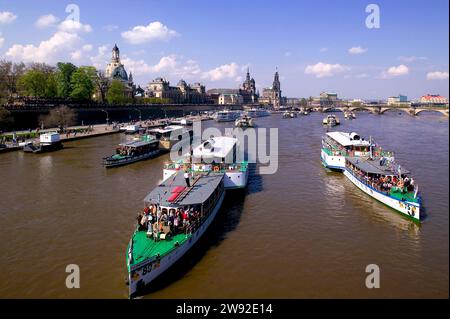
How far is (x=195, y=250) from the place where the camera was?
21.5 meters

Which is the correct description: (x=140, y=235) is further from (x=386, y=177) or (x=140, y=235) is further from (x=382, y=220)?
(x=386, y=177)

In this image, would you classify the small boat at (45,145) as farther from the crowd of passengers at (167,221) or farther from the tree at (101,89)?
the tree at (101,89)

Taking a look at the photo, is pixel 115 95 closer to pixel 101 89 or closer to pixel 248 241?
pixel 101 89

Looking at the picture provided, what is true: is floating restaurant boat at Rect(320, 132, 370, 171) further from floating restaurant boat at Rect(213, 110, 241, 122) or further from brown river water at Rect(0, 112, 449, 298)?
floating restaurant boat at Rect(213, 110, 241, 122)

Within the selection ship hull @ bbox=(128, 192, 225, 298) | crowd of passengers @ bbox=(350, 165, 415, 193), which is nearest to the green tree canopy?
crowd of passengers @ bbox=(350, 165, 415, 193)

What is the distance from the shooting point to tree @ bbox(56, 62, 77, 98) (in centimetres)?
10269

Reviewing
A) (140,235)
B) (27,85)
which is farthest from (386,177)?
(27,85)

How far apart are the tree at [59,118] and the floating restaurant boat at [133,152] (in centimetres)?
3262

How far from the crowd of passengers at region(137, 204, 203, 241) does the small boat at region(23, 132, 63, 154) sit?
40.5 m

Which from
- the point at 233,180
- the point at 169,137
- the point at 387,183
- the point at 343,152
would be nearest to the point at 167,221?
the point at 233,180

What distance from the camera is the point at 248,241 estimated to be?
23.2 m

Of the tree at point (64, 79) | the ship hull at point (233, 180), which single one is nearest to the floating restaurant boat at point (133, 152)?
the ship hull at point (233, 180)

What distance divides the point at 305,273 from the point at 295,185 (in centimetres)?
1874

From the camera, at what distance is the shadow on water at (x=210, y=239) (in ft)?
59.5
